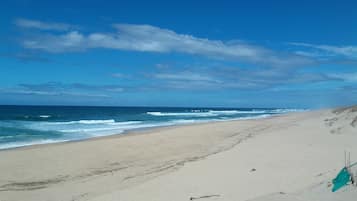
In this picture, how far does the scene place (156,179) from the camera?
9844 millimetres

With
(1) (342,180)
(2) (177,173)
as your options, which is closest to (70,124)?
(2) (177,173)

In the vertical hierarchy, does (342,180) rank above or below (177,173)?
above

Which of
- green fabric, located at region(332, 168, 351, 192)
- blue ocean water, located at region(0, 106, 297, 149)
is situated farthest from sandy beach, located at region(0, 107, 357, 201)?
blue ocean water, located at region(0, 106, 297, 149)

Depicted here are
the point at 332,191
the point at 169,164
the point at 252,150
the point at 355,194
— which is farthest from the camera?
the point at 252,150

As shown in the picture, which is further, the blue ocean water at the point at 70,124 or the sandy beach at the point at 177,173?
the blue ocean water at the point at 70,124

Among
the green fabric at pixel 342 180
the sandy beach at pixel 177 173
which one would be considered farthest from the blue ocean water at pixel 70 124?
the green fabric at pixel 342 180

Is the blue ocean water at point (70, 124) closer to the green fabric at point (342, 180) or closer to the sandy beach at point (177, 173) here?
the sandy beach at point (177, 173)

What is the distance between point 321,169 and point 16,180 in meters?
8.25

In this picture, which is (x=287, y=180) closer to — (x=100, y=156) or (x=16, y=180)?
(x=16, y=180)

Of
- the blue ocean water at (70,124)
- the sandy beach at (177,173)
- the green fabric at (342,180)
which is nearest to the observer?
the green fabric at (342,180)

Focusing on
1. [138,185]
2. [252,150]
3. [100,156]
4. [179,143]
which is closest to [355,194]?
[138,185]

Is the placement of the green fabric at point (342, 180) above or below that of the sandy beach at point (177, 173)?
above

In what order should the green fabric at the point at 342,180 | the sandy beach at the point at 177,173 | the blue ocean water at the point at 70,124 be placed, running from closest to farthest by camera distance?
the green fabric at the point at 342,180
the sandy beach at the point at 177,173
the blue ocean water at the point at 70,124

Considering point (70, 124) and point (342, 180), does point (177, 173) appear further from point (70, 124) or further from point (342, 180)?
point (70, 124)
